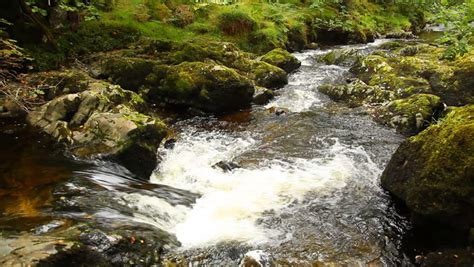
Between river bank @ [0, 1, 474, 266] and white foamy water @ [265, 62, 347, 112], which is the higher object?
river bank @ [0, 1, 474, 266]

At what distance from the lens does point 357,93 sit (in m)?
12.4

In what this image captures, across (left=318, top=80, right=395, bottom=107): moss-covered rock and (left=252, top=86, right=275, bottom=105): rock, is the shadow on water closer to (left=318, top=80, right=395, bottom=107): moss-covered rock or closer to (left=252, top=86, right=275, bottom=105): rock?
(left=318, top=80, right=395, bottom=107): moss-covered rock

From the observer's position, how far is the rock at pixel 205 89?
11461 mm

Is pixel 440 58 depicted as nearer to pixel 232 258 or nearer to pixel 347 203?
pixel 347 203

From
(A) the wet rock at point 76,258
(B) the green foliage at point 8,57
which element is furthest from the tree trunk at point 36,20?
(A) the wet rock at point 76,258

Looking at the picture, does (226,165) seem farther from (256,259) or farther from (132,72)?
(132,72)

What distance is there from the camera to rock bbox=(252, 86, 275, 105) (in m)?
12.4

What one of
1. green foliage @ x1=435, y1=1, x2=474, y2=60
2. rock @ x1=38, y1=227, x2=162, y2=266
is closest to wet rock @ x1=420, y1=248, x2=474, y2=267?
rock @ x1=38, y1=227, x2=162, y2=266

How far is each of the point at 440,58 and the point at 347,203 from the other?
33.4 ft

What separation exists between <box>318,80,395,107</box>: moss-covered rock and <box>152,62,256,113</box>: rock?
291 cm

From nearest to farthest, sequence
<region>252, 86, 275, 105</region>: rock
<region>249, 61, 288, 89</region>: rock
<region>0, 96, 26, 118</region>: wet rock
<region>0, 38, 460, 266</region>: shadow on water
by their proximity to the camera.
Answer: <region>0, 38, 460, 266</region>: shadow on water → <region>0, 96, 26, 118</region>: wet rock → <region>252, 86, 275, 105</region>: rock → <region>249, 61, 288, 89</region>: rock

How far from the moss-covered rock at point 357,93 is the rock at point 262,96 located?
1924 millimetres

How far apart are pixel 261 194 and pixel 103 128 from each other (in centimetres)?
370

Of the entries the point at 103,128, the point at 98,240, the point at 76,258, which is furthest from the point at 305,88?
the point at 76,258
